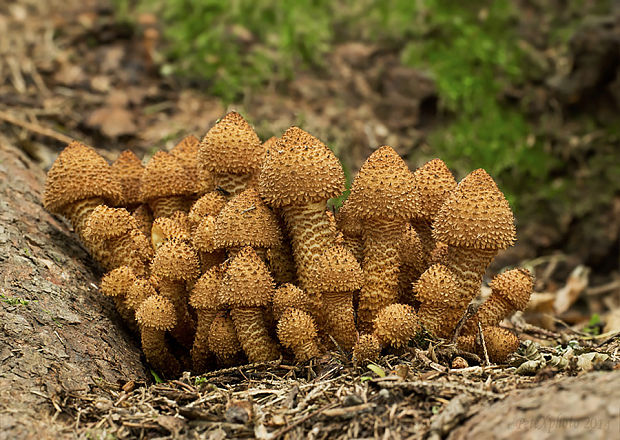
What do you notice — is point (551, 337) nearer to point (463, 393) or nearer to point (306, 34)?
point (463, 393)

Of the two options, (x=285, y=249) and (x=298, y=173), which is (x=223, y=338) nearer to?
(x=285, y=249)

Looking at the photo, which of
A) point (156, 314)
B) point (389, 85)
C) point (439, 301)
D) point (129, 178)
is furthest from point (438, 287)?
point (389, 85)

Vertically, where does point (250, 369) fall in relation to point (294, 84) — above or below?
below

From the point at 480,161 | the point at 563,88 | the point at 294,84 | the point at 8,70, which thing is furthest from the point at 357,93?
the point at 8,70

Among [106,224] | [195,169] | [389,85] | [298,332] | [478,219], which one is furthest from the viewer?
[389,85]

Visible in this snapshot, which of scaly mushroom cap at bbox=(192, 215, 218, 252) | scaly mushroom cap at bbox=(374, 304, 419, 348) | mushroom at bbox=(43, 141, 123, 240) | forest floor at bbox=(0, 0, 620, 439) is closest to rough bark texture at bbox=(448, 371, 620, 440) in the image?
forest floor at bbox=(0, 0, 620, 439)

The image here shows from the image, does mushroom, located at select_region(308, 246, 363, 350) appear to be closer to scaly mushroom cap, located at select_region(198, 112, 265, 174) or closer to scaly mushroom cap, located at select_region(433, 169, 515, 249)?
scaly mushroom cap, located at select_region(433, 169, 515, 249)
